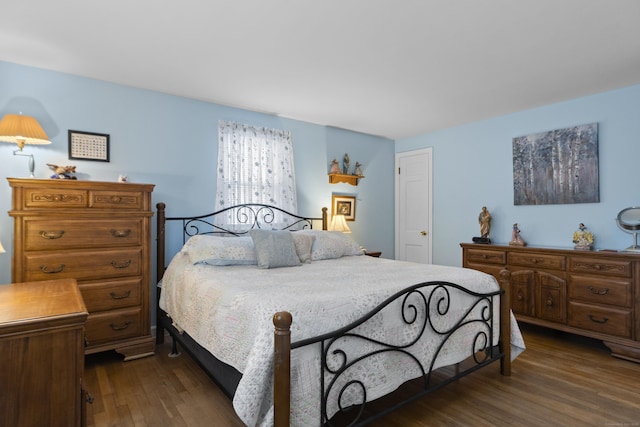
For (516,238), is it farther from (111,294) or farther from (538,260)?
(111,294)

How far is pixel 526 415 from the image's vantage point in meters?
1.99

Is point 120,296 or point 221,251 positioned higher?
point 221,251

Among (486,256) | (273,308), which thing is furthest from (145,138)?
(486,256)

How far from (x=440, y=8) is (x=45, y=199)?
295 cm

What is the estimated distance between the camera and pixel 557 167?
12.1ft

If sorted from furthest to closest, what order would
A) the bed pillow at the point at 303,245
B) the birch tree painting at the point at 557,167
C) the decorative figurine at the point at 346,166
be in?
the decorative figurine at the point at 346,166 < the birch tree painting at the point at 557,167 < the bed pillow at the point at 303,245

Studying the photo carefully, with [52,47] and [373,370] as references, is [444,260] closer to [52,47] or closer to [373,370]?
[373,370]

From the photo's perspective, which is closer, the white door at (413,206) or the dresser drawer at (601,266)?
the dresser drawer at (601,266)

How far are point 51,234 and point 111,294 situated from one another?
61cm

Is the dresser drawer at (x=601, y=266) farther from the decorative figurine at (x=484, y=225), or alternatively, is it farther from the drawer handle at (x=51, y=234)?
the drawer handle at (x=51, y=234)

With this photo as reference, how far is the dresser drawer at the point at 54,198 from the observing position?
2.46m

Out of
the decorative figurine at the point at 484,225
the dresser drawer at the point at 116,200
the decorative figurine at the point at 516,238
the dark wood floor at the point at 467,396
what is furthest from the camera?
the decorative figurine at the point at 484,225

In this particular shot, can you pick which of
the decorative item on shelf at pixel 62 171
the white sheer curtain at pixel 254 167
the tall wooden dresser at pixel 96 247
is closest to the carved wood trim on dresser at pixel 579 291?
the white sheer curtain at pixel 254 167

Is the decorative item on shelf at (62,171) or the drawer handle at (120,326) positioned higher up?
the decorative item on shelf at (62,171)
